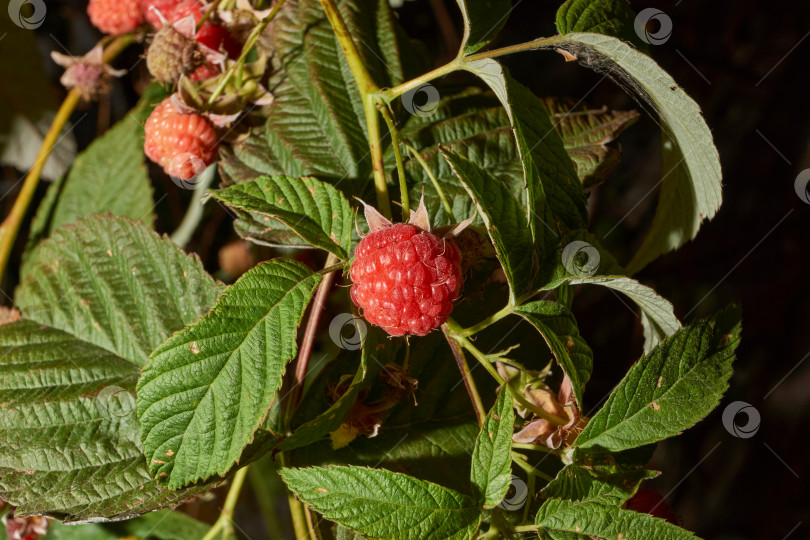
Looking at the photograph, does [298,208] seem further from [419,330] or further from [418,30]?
[418,30]

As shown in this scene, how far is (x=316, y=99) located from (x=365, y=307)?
0.30 meters

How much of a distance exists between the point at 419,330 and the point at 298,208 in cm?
15

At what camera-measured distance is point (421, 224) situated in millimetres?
516

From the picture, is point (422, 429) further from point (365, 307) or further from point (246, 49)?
point (246, 49)

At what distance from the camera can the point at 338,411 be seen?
52cm

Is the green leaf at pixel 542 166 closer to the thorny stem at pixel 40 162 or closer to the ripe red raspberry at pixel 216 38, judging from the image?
the ripe red raspberry at pixel 216 38

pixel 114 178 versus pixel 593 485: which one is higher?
pixel 114 178

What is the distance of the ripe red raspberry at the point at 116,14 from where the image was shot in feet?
2.69

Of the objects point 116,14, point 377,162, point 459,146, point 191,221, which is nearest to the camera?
point 377,162

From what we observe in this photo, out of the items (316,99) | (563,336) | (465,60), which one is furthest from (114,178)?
(563,336)

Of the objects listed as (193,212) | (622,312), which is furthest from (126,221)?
(622,312)

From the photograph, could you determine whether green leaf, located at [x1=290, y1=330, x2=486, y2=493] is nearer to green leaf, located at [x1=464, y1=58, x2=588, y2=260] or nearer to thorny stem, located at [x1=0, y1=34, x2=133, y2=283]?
green leaf, located at [x1=464, y1=58, x2=588, y2=260]

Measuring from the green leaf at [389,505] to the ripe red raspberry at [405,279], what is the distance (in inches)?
4.4

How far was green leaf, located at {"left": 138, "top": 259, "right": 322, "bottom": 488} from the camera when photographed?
0.47 m
